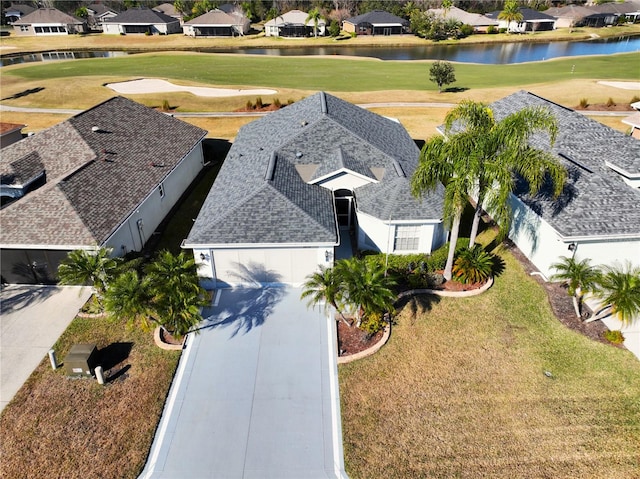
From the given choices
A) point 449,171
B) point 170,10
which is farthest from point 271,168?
point 170,10

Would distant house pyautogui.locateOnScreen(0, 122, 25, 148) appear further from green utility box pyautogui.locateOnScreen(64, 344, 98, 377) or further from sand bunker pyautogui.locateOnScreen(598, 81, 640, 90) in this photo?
sand bunker pyautogui.locateOnScreen(598, 81, 640, 90)

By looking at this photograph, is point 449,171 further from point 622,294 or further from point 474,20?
point 474,20

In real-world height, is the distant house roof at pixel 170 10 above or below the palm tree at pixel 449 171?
above

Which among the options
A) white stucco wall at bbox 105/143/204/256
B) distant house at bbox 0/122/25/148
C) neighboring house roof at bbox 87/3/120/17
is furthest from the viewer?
neighboring house roof at bbox 87/3/120/17

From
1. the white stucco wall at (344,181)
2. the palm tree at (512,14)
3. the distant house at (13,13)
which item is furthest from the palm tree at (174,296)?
the distant house at (13,13)

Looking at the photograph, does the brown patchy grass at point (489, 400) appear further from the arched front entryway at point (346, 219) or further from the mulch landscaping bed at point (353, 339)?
the arched front entryway at point (346, 219)

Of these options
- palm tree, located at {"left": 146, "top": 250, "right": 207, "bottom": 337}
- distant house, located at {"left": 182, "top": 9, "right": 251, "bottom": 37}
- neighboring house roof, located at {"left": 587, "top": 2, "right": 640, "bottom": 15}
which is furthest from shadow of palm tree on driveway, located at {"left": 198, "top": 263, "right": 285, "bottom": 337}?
neighboring house roof, located at {"left": 587, "top": 2, "right": 640, "bottom": 15}

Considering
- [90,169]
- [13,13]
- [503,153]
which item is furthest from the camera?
[13,13]
